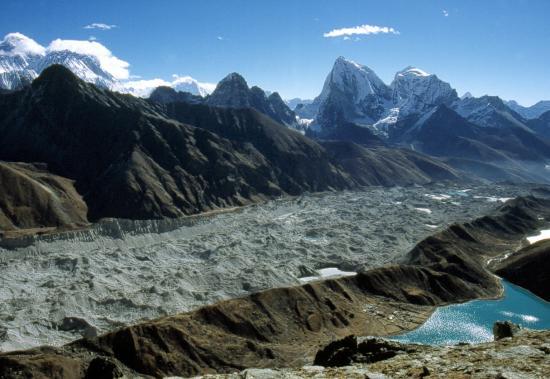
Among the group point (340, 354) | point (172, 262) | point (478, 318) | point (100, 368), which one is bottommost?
point (478, 318)

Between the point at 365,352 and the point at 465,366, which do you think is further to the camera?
the point at 365,352

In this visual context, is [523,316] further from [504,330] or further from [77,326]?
[77,326]

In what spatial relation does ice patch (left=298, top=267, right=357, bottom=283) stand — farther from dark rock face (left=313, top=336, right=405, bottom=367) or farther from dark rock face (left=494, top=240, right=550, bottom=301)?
dark rock face (left=313, top=336, right=405, bottom=367)

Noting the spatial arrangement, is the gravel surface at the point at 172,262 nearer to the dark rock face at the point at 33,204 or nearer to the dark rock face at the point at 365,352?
the dark rock face at the point at 33,204

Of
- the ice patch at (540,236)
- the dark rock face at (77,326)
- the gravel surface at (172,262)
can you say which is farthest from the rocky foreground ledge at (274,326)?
the ice patch at (540,236)

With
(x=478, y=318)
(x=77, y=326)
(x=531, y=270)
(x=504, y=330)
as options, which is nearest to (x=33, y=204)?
(x=77, y=326)

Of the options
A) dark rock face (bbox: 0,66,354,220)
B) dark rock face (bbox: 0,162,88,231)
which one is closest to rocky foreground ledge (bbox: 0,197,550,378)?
dark rock face (bbox: 0,162,88,231)
